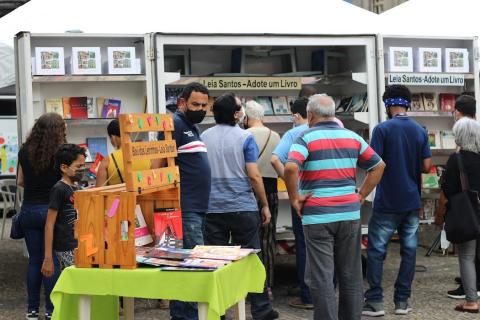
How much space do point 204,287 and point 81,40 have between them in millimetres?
4304

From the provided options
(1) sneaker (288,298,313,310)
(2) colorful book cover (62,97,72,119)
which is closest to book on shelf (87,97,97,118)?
(2) colorful book cover (62,97,72,119)

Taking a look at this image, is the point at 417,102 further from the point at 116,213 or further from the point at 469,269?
the point at 116,213

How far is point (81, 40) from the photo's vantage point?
8.14 meters

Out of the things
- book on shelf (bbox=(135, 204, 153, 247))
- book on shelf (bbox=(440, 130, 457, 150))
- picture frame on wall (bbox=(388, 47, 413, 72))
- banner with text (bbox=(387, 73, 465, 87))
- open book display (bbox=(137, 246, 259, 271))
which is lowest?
open book display (bbox=(137, 246, 259, 271))

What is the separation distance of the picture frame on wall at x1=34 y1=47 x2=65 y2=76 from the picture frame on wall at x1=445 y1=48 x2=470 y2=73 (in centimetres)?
410

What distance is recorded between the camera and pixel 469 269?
281 inches

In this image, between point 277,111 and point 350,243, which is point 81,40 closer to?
point 277,111

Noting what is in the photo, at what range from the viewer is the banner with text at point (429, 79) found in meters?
8.90

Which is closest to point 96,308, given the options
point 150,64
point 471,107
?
point 150,64

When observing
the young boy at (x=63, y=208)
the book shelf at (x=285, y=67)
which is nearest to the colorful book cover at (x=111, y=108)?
the book shelf at (x=285, y=67)

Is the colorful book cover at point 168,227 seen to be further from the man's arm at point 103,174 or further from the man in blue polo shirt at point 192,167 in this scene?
the man's arm at point 103,174

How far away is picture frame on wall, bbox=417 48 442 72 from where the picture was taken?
909 centimetres

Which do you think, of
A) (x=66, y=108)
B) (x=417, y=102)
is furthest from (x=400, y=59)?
(x=66, y=108)

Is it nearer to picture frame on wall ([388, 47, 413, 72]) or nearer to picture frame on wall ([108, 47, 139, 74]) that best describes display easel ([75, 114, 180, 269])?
picture frame on wall ([108, 47, 139, 74])
